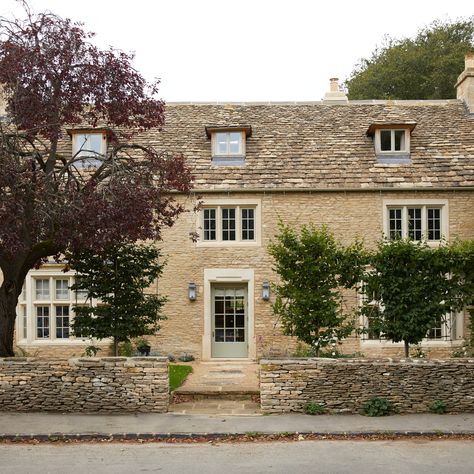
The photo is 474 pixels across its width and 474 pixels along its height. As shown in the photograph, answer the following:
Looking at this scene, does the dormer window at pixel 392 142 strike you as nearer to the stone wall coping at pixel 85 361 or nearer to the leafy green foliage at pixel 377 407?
the leafy green foliage at pixel 377 407

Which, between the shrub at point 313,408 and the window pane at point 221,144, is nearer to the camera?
the shrub at point 313,408

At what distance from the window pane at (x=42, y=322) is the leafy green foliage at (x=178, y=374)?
14.5ft

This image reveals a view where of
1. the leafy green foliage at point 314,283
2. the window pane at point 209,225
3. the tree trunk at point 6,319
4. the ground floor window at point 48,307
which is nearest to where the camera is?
the tree trunk at point 6,319

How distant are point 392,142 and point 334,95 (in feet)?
17.0

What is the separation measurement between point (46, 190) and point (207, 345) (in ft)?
31.8

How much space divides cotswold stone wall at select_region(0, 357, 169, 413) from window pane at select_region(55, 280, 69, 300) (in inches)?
323

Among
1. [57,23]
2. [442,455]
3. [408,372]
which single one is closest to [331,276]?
[408,372]

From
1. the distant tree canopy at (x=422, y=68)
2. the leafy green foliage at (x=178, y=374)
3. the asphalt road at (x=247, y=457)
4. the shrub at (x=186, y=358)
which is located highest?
the distant tree canopy at (x=422, y=68)

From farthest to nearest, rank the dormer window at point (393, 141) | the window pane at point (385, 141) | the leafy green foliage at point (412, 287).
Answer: the window pane at point (385, 141) < the dormer window at point (393, 141) < the leafy green foliage at point (412, 287)

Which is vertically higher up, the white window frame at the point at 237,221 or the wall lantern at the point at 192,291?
the white window frame at the point at 237,221

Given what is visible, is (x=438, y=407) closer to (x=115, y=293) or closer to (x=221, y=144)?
(x=115, y=293)

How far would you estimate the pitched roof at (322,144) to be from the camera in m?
21.7

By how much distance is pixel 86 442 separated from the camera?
11.6 m

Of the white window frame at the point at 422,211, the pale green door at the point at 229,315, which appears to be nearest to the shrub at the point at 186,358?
the pale green door at the point at 229,315
